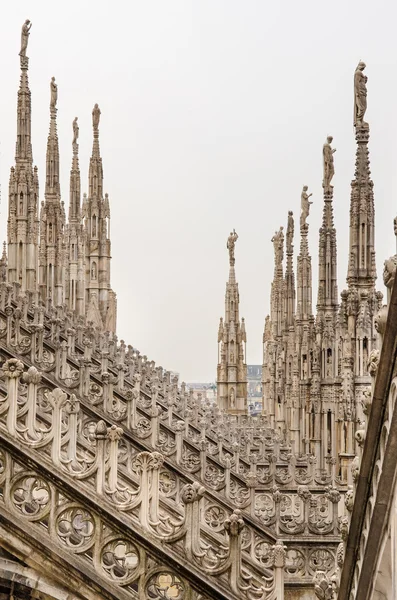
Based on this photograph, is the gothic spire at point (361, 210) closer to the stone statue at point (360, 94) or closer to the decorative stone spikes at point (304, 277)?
the stone statue at point (360, 94)

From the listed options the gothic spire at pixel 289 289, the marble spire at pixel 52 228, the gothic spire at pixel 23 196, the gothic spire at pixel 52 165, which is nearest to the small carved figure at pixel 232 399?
the marble spire at pixel 52 228

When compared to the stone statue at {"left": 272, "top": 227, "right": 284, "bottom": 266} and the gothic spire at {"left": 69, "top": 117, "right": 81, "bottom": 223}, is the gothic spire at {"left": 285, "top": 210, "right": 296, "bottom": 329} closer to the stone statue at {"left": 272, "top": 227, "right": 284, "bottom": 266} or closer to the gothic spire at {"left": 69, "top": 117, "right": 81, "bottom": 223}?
the stone statue at {"left": 272, "top": 227, "right": 284, "bottom": 266}

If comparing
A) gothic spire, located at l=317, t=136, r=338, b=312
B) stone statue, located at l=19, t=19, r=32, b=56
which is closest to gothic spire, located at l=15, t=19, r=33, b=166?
stone statue, located at l=19, t=19, r=32, b=56

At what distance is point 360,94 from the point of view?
19.2m

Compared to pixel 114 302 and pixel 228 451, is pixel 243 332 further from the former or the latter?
pixel 228 451

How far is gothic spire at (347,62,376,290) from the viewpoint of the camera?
19266mm

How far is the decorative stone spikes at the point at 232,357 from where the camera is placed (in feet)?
165

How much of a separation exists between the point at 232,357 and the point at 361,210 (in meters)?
30.8

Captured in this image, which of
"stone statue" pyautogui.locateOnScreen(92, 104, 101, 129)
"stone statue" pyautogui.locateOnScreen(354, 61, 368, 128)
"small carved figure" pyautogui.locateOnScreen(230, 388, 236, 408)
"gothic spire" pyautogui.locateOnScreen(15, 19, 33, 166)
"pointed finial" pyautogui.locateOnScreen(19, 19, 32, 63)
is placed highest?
"stone statue" pyautogui.locateOnScreen(92, 104, 101, 129)

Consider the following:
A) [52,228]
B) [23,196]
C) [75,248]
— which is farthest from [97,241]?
[23,196]

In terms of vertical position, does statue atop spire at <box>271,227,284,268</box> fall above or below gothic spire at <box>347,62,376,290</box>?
above

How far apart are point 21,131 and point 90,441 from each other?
22775 mm

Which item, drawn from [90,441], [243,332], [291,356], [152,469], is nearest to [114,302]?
[243,332]

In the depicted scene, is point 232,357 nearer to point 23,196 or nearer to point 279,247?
point 279,247
